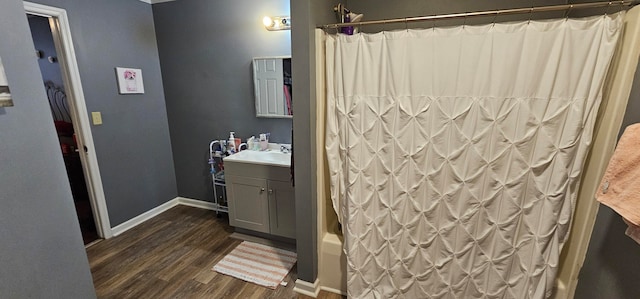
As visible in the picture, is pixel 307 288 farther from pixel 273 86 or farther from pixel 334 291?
pixel 273 86

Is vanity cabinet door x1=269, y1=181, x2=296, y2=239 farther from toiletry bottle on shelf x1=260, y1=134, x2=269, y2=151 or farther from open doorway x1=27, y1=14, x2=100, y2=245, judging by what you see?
open doorway x1=27, y1=14, x2=100, y2=245

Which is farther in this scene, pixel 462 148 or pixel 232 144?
pixel 232 144

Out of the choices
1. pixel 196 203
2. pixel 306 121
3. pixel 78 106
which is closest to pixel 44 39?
pixel 78 106

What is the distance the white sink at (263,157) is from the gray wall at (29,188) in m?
1.35

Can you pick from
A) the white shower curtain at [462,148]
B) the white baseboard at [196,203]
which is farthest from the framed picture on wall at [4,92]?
the white baseboard at [196,203]

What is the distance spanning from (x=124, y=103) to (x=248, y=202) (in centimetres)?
159

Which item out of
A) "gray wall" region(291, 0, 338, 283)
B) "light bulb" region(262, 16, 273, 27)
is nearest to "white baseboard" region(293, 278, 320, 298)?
"gray wall" region(291, 0, 338, 283)

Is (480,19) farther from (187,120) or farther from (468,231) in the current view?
(187,120)

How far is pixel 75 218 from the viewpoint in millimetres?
1177

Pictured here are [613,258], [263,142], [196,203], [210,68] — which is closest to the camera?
[613,258]

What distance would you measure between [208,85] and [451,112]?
240 centimetres

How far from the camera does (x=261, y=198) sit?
8.13 feet

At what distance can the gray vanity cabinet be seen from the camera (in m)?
2.37

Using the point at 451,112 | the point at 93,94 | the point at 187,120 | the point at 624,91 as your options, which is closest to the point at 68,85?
the point at 93,94
